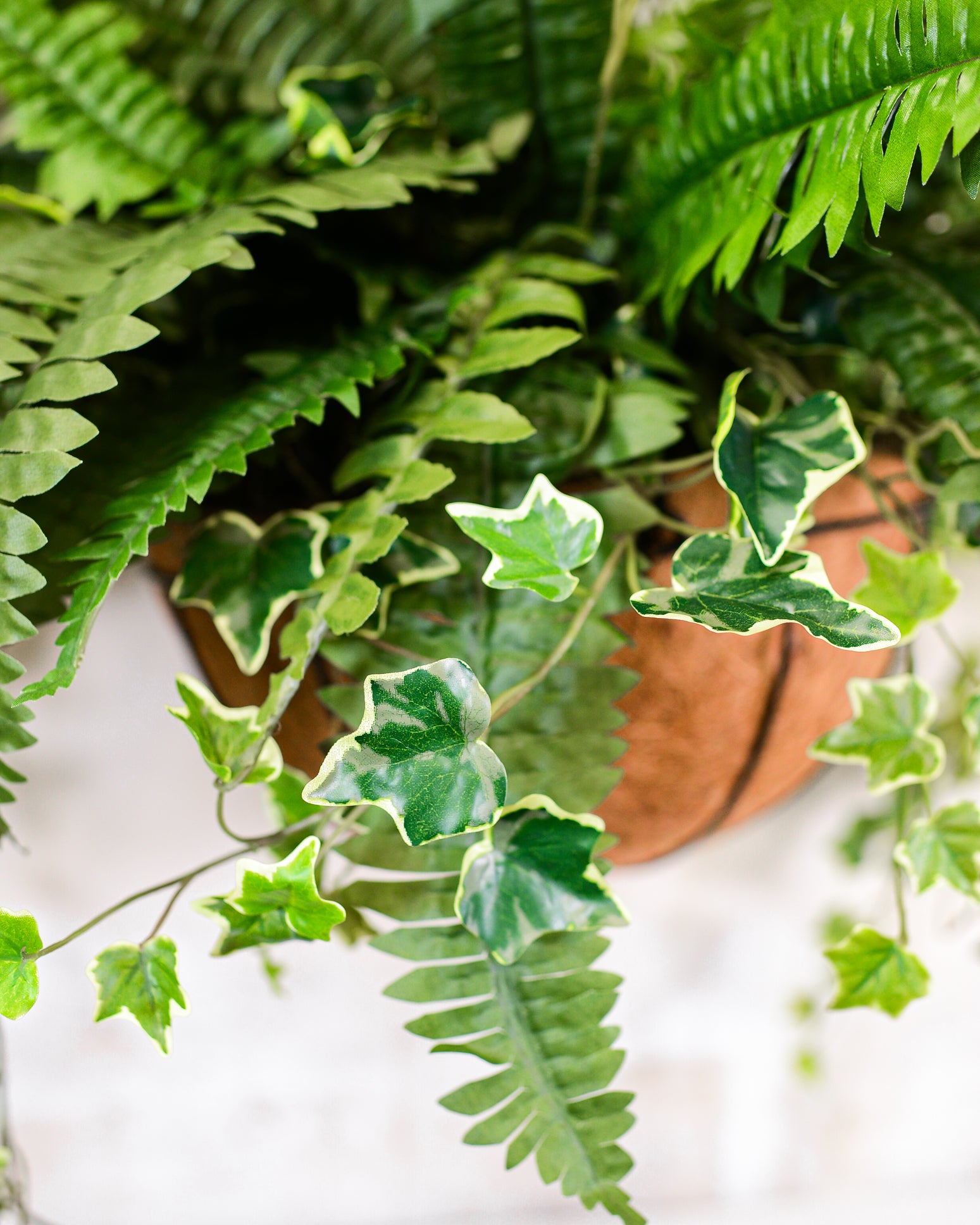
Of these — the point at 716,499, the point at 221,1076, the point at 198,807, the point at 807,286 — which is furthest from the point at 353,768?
the point at 221,1076

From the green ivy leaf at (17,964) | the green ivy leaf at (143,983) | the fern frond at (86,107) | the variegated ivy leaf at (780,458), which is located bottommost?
the green ivy leaf at (143,983)

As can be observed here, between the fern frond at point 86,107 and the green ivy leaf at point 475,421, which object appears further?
the fern frond at point 86,107

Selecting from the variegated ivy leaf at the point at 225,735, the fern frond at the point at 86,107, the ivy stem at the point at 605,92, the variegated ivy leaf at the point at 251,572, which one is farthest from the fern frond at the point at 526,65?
the variegated ivy leaf at the point at 225,735

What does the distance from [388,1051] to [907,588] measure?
682 mm

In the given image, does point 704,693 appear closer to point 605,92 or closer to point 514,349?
point 514,349

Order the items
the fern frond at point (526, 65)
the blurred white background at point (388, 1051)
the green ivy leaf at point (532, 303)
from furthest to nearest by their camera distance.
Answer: the blurred white background at point (388, 1051) → the fern frond at point (526, 65) → the green ivy leaf at point (532, 303)

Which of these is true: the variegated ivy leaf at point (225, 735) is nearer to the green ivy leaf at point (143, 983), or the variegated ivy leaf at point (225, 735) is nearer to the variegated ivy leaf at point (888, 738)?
the green ivy leaf at point (143, 983)

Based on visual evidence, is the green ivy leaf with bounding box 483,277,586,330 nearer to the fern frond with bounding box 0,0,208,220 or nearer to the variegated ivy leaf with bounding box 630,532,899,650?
the variegated ivy leaf with bounding box 630,532,899,650

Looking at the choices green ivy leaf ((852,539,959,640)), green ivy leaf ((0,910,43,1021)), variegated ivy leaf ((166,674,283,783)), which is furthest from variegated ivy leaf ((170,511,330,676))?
green ivy leaf ((852,539,959,640))

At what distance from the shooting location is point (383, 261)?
520mm

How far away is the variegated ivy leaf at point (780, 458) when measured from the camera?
1.16ft

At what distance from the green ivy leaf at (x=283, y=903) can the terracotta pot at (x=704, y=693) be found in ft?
0.43

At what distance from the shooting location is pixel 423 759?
0.31 meters

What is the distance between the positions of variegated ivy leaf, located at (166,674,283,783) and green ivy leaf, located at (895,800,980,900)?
331 millimetres
